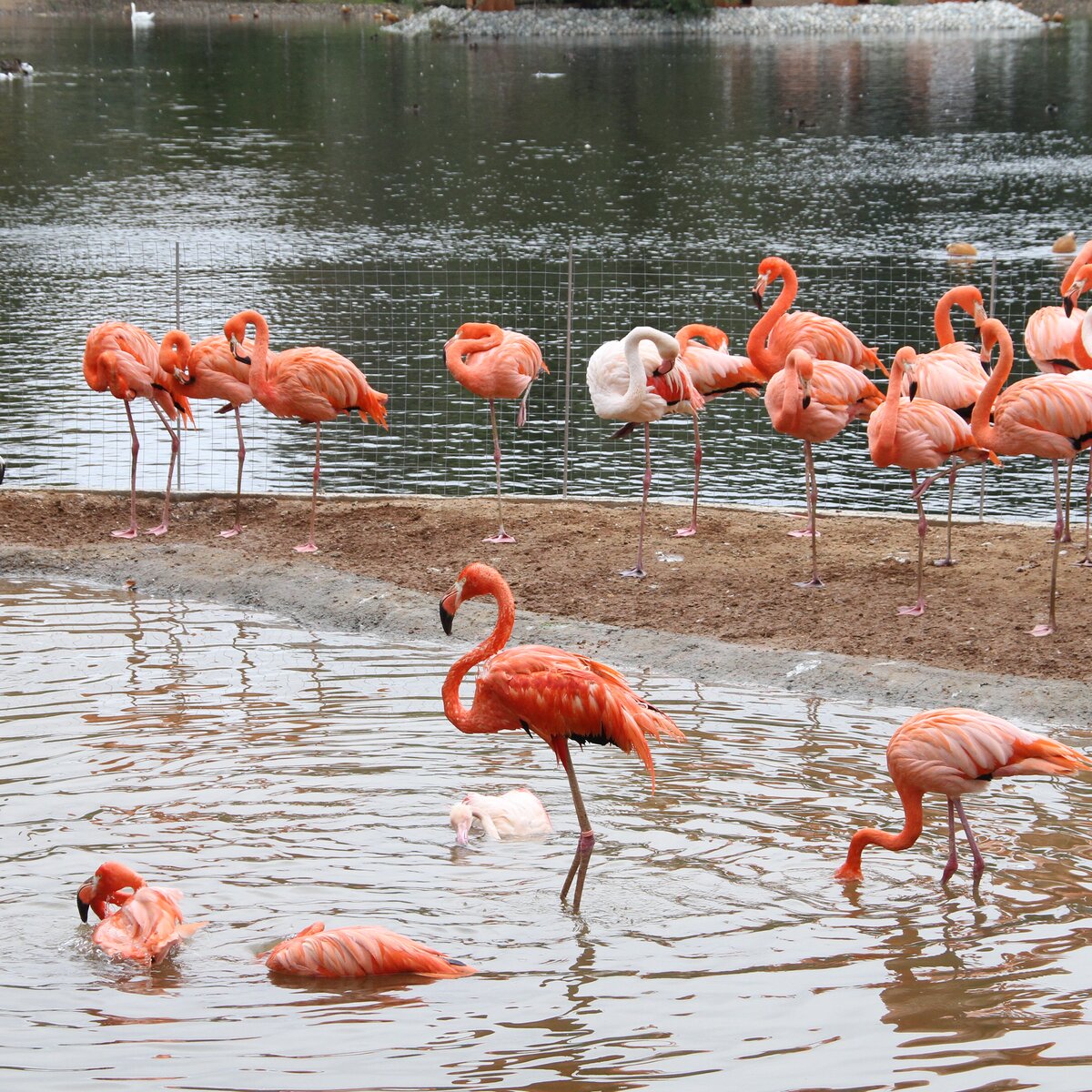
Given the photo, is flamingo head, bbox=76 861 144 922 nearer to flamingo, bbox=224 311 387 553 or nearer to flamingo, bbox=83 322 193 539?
flamingo, bbox=224 311 387 553

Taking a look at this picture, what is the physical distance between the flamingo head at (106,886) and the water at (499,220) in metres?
8.05

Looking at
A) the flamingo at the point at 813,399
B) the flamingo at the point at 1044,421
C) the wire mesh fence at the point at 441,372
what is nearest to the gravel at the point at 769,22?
the wire mesh fence at the point at 441,372

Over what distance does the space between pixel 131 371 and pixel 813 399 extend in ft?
15.5

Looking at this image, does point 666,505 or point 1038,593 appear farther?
point 666,505

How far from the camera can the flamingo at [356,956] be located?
4938mm

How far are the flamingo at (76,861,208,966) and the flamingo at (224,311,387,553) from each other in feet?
16.3

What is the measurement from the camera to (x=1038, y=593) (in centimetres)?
888

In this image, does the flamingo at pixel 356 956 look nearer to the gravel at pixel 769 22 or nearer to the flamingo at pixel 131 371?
the flamingo at pixel 131 371

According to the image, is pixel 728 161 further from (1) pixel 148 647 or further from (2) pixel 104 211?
(1) pixel 148 647

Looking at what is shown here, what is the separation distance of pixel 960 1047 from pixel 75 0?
3537 inches

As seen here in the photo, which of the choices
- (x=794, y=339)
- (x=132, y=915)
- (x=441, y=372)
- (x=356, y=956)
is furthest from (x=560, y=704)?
(x=441, y=372)

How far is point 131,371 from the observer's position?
10461mm

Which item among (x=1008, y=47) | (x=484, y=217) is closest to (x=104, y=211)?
(x=484, y=217)

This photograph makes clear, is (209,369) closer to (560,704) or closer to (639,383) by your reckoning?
(639,383)
